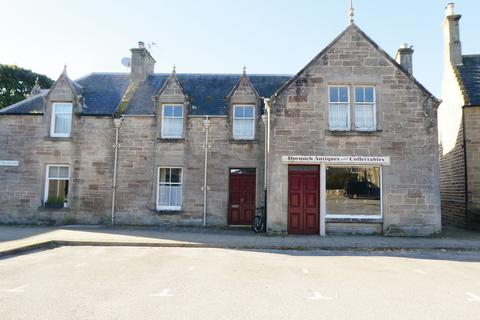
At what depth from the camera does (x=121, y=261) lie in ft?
31.9

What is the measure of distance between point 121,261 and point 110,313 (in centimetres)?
450

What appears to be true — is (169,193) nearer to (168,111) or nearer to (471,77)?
(168,111)

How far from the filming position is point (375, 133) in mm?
14977

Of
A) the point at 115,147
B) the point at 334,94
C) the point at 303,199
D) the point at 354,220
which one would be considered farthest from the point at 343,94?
the point at 115,147

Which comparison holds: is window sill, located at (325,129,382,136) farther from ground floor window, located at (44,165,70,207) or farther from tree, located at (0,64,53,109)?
tree, located at (0,64,53,109)

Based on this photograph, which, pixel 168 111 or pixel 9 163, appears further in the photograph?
pixel 168 111

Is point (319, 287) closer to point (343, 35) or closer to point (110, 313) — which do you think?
point (110, 313)

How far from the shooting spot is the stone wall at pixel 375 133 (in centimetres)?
1464

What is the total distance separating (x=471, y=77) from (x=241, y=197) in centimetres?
1342

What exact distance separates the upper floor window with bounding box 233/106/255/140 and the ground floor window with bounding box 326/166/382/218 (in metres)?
4.74

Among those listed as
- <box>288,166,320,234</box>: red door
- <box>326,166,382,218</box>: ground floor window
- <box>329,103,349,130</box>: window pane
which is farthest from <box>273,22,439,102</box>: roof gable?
<box>326,166,382,218</box>: ground floor window

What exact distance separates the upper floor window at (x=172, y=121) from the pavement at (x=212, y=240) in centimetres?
510

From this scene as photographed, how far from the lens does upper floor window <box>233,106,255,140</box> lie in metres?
17.8

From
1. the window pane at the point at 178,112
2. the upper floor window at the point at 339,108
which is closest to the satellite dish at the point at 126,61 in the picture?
the window pane at the point at 178,112
